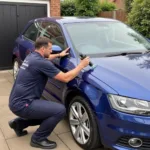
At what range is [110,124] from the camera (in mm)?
3031

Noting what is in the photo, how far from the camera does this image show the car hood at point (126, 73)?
303 centimetres

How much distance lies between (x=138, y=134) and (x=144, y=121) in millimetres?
168

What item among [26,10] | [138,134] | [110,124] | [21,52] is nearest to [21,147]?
[110,124]

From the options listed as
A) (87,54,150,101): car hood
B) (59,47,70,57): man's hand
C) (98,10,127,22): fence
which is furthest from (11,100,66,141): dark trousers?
(98,10,127,22): fence

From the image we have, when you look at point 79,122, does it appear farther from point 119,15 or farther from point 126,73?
point 119,15

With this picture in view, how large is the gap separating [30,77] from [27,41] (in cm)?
243

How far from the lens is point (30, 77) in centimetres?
353

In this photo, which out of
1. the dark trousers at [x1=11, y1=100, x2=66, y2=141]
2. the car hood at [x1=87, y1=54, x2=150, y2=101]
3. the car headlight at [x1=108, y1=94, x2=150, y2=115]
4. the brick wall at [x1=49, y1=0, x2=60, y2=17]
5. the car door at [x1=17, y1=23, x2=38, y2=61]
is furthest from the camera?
the brick wall at [x1=49, y1=0, x2=60, y2=17]

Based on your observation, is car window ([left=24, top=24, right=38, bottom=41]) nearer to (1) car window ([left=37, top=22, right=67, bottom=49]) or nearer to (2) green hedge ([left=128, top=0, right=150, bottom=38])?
(1) car window ([left=37, top=22, right=67, bottom=49])

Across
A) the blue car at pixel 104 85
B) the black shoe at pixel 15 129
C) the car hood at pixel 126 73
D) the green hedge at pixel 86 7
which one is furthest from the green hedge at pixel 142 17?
the black shoe at pixel 15 129

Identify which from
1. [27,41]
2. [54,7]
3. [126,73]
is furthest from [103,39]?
[54,7]

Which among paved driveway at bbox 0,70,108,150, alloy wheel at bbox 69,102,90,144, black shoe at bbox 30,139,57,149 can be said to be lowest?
paved driveway at bbox 0,70,108,150

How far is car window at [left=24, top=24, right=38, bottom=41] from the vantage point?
5.61 metres

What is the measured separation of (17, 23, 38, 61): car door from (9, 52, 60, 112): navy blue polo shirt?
6.23ft
